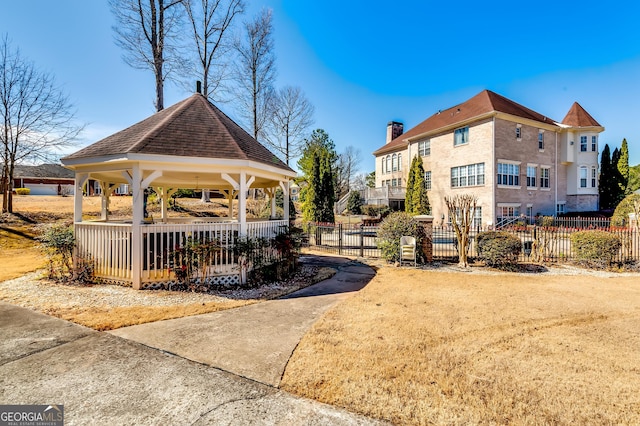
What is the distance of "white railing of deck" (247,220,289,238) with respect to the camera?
27.6ft

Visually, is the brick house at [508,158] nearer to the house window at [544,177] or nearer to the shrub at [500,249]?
the house window at [544,177]

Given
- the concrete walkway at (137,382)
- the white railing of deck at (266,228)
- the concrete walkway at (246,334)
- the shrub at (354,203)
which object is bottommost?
the concrete walkway at (246,334)

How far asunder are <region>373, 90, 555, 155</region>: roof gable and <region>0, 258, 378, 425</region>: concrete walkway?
80.0ft

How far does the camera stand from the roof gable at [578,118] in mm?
26186

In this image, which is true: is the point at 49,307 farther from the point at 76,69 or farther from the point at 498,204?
the point at 498,204

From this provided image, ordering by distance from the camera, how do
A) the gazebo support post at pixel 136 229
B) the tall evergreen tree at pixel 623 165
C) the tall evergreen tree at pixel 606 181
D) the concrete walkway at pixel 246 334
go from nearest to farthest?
1. the concrete walkway at pixel 246 334
2. the gazebo support post at pixel 136 229
3. the tall evergreen tree at pixel 623 165
4. the tall evergreen tree at pixel 606 181

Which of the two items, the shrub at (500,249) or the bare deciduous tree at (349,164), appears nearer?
the shrub at (500,249)

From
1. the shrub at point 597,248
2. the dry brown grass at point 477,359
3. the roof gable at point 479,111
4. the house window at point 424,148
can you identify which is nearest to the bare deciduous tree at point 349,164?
the roof gable at point 479,111

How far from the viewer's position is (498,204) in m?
22.1

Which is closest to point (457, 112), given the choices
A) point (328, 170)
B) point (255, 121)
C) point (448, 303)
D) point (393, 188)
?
point (393, 188)

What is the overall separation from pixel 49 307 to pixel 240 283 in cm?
399

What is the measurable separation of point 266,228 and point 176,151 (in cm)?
340

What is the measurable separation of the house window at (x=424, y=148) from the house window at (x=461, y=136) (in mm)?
2888

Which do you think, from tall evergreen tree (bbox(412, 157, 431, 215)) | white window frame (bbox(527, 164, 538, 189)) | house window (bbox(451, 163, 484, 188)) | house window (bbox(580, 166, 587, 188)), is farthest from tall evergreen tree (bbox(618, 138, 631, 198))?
tall evergreen tree (bbox(412, 157, 431, 215))
